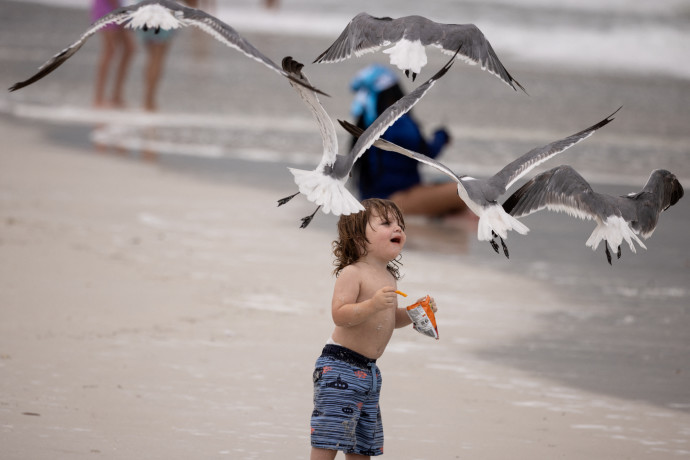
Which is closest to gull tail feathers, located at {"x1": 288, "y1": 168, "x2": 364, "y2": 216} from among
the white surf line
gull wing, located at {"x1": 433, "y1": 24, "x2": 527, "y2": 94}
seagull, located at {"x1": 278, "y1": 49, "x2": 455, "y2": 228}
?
seagull, located at {"x1": 278, "y1": 49, "x2": 455, "y2": 228}

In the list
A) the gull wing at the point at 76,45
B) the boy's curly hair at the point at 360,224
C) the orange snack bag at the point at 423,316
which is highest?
the gull wing at the point at 76,45

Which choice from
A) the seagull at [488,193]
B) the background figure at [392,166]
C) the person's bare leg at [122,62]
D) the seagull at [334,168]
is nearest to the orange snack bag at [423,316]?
the seagull at [488,193]

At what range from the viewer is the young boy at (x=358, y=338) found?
3.79 meters

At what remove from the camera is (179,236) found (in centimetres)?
802

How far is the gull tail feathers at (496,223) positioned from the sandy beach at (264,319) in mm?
1227

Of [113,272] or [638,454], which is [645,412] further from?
[113,272]

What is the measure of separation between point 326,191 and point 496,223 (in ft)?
1.82

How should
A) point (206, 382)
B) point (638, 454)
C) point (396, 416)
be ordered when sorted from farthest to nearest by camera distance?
point (206, 382)
point (396, 416)
point (638, 454)

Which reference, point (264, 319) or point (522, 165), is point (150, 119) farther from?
point (522, 165)

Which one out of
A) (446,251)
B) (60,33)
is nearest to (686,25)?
(60,33)

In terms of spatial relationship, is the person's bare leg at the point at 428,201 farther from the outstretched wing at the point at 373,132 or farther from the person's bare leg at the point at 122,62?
the person's bare leg at the point at 122,62

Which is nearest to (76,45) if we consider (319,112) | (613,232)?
(319,112)

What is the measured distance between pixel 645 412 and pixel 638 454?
542 millimetres

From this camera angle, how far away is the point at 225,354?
545cm
